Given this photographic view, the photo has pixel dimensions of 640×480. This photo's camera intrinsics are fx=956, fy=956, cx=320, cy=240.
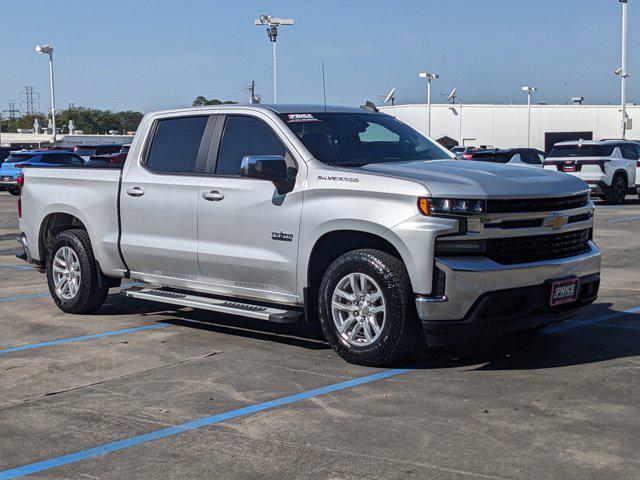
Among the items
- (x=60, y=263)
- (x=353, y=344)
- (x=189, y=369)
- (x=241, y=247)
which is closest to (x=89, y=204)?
(x=60, y=263)

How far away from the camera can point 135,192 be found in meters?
8.59

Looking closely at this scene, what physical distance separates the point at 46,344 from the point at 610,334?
471 centimetres

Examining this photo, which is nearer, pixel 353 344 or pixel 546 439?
pixel 546 439

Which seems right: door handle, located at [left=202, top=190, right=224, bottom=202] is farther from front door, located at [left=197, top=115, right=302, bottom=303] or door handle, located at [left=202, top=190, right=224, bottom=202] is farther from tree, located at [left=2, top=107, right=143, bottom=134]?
tree, located at [left=2, top=107, right=143, bottom=134]

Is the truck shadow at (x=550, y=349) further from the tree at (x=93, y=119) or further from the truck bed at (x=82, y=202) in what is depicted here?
the tree at (x=93, y=119)

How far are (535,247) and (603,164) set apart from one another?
1984 cm

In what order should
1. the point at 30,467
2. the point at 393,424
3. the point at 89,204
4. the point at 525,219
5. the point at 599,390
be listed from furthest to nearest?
the point at 89,204 → the point at 525,219 → the point at 599,390 → the point at 393,424 → the point at 30,467

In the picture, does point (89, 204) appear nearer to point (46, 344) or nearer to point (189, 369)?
point (46, 344)

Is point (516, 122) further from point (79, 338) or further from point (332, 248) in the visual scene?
point (332, 248)

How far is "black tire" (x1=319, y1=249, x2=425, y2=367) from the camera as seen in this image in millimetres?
6621

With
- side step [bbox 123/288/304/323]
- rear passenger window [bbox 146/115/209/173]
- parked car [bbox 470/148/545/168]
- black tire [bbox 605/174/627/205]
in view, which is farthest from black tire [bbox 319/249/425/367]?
parked car [bbox 470/148/545/168]

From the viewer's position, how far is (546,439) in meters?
5.17

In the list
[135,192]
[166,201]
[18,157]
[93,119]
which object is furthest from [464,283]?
[93,119]

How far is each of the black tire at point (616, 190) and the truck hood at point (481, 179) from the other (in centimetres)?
1905
